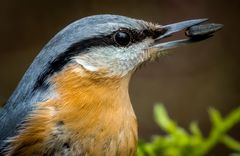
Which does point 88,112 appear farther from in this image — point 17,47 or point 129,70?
point 17,47

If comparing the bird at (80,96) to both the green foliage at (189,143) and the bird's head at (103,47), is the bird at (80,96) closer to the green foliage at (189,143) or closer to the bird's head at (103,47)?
the bird's head at (103,47)

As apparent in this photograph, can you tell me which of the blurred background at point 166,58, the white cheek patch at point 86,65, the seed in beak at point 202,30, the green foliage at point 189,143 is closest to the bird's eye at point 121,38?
the white cheek patch at point 86,65

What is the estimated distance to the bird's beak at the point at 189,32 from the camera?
3645mm

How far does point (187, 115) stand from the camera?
6.74 meters

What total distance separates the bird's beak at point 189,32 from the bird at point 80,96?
0.10 meters

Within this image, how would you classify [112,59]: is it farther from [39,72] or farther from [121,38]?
[39,72]

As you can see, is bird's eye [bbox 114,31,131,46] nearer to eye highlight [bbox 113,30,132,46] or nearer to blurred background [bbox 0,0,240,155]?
eye highlight [bbox 113,30,132,46]

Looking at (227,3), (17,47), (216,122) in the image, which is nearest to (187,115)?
(227,3)

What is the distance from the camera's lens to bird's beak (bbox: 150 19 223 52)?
364 cm

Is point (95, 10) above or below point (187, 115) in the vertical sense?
above

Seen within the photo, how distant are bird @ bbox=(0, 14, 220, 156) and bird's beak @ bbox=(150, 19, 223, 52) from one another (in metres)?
0.10

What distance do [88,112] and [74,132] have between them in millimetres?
125

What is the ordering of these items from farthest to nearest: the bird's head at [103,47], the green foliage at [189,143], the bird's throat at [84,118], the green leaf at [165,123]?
1. the green leaf at [165,123]
2. the green foliage at [189,143]
3. the bird's head at [103,47]
4. the bird's throat at [84,118]

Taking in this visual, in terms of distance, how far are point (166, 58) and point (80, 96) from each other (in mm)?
3291
